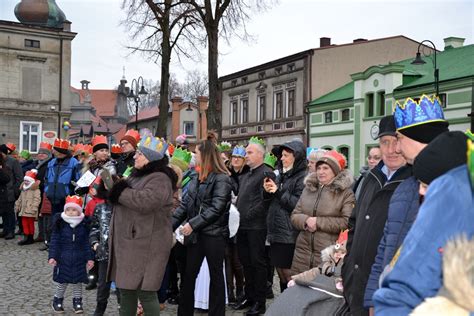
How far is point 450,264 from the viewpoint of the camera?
191 cm

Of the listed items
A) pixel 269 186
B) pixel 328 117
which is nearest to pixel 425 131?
pixel 269 186

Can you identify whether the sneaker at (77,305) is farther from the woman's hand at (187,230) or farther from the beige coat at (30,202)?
the beige coat at (30,202)

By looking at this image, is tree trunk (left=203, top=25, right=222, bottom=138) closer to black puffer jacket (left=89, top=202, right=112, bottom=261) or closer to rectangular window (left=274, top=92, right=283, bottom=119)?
black puffer jacket (left=89, top=202, right=112, bottom=261)

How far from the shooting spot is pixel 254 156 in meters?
7.12

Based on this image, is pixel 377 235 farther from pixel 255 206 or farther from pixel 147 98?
pixel 147 98

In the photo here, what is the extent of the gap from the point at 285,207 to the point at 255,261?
2.93ft

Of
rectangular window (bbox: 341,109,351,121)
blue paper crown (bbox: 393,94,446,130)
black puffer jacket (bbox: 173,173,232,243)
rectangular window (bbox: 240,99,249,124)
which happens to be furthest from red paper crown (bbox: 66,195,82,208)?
rectangular window (bbox: 240,99,249,124)

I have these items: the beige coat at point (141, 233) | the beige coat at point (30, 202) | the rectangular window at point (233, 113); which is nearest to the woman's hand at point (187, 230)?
the beige coat at point (141, 233)

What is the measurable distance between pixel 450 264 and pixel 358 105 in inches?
1296

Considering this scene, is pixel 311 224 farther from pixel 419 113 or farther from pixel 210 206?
pixel 419 113

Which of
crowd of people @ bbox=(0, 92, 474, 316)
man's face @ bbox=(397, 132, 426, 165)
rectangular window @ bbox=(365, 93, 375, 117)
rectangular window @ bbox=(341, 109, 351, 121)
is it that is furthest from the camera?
rectangular window @ bbox=(341, 109, 351, 121)

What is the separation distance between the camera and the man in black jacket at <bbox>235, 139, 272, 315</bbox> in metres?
7.05

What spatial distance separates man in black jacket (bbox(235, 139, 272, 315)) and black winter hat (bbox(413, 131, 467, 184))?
15.6 ft

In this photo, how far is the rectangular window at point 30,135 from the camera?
4034cm
